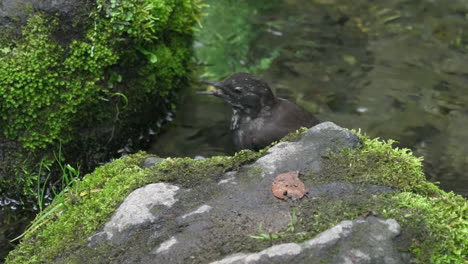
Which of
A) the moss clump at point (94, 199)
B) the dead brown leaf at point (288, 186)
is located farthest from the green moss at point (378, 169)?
the moss clump at point (94, 199)

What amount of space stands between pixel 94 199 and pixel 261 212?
48.4 inches

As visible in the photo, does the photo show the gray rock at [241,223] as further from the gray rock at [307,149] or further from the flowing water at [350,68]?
the flowing water at [350,68]

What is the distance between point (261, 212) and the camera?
356 cm

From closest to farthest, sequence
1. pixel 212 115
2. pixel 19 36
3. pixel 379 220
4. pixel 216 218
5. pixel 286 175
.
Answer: pixel 379 220 < pixel 216 218 < pixel 286 175 < pixel 19 36 < pixel 212 115

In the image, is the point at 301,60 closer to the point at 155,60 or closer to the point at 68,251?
the point at 155,60

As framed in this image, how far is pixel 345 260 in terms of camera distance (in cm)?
300

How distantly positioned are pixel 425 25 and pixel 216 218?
284 inches

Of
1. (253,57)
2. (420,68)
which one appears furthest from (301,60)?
(420,68)

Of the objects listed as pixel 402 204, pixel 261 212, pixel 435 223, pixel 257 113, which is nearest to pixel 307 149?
pixel 261 212

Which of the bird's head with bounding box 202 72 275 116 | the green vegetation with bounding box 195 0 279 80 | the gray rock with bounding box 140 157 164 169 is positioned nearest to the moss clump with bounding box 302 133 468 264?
the gray rock with bounding box 140 157 164 169

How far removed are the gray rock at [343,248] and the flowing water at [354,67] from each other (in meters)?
3.23

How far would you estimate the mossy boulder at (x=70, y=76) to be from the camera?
5473 mm

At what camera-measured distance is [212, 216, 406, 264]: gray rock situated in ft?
9.94

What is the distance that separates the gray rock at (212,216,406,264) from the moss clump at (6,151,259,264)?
99 centimetres
